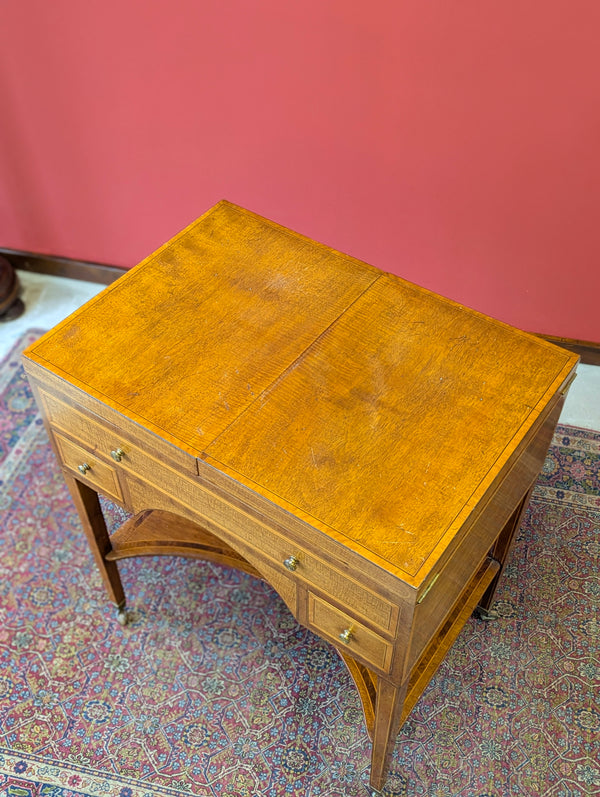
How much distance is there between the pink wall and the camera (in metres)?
2.50

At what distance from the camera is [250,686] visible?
237cm

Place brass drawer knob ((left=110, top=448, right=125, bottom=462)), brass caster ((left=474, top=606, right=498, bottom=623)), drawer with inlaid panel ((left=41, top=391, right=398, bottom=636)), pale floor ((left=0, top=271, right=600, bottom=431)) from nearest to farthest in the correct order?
drawer with inlaid panel ((left=41, top=391, right=398, bottom=636)), brass drawer knob ((left=110, top=448, right=125, bottom=462)), brass caster ((left=474, top=606, right=498, bottom=623)), pale floor ((left=0, top=271, right=600, bottom=431))

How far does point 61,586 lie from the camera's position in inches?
102

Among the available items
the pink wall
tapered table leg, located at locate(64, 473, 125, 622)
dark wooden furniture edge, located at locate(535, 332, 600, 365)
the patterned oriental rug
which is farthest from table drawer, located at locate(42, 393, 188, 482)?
dark wooden furniture edge, located at locate(535, 332, 600, 365)

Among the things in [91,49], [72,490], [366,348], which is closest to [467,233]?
[366,348]

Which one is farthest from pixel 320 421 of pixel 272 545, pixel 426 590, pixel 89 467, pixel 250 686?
pixel 250 686

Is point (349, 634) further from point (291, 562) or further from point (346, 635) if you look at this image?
point (291, 562)

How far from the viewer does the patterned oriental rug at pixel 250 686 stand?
2.21 m

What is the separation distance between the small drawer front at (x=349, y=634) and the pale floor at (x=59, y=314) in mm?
1508

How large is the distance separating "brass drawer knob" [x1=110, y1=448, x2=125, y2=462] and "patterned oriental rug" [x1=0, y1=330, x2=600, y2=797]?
0.79m

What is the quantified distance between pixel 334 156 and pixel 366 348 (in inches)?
46.1

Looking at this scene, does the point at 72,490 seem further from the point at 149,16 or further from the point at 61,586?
the point at 149,16

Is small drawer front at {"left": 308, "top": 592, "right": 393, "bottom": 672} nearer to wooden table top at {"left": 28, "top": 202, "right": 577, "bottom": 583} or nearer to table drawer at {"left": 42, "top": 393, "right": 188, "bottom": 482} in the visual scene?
wooden table top at {"left": 28, "top": 202, "right": 577, "bottom": 583}

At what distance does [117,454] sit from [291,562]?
0.46 m
